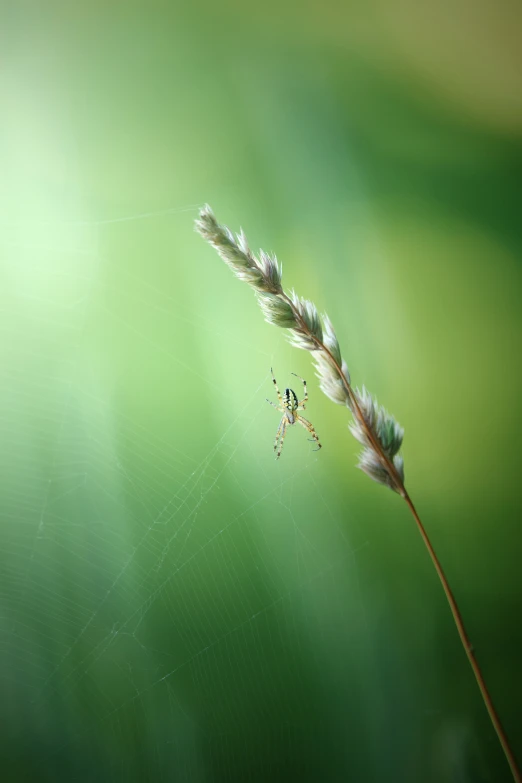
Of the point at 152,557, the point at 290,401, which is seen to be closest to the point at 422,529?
the point at 290,401

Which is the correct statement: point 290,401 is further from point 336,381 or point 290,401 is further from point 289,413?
point 336,381

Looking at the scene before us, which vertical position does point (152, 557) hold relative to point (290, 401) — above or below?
below

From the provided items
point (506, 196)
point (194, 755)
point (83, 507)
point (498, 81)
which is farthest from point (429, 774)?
point (498, 81)

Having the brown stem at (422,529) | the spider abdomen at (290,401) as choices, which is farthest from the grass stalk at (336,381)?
the spider abdomen at (290,401)

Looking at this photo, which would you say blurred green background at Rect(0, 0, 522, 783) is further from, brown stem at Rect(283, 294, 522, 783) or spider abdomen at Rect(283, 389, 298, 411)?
brown stem at Rect(283, 294, 522, 783)

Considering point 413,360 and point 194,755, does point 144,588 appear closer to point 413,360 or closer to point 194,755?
point 194,755

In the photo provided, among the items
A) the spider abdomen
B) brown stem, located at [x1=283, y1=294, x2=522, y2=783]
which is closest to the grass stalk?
brown stem, located at [x1=283, y1=294, x2=522, y2=783]

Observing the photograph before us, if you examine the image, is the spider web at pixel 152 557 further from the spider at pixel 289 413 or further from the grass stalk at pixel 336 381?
the grass stalk at pixel 336 381
